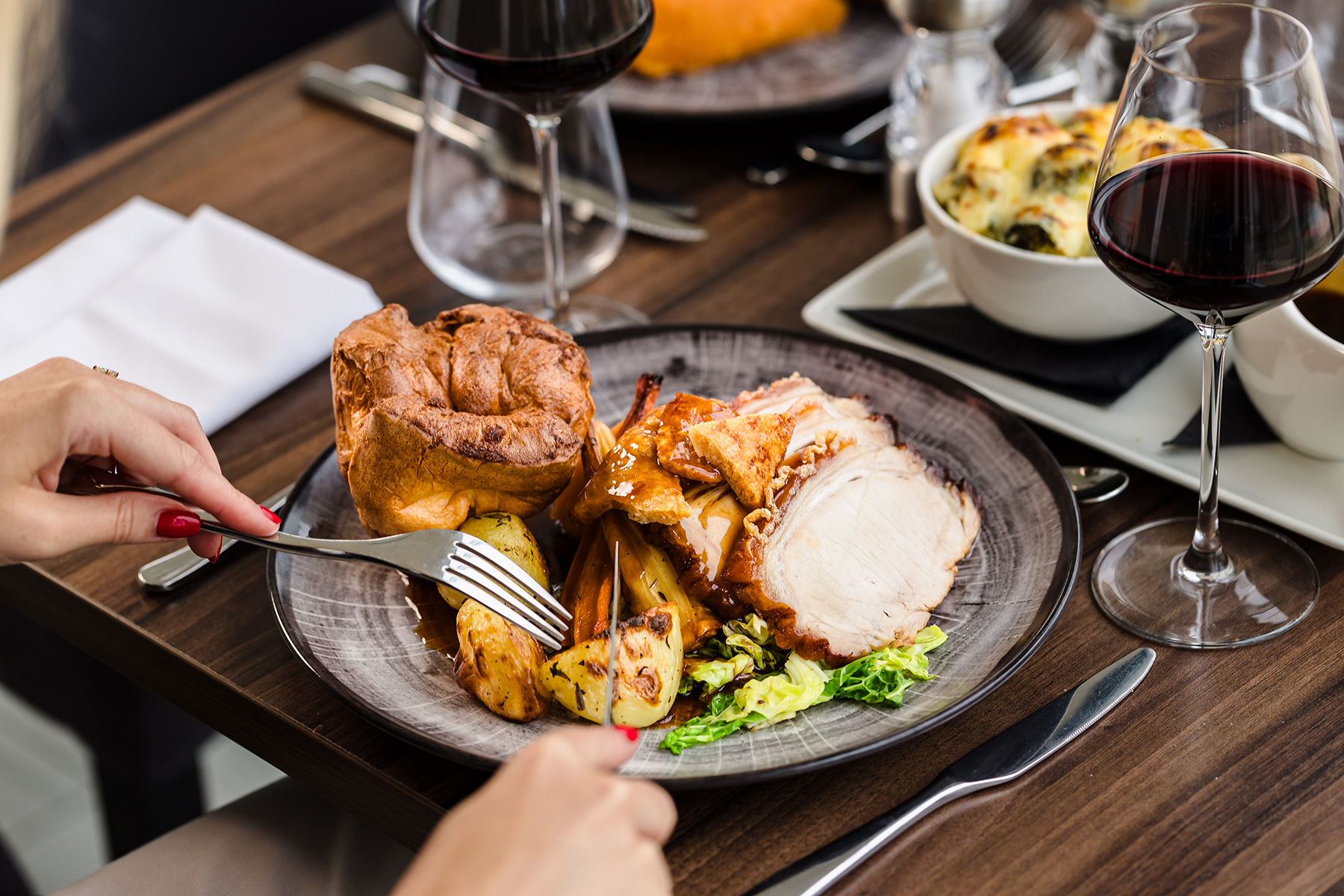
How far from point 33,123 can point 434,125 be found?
0.57 m

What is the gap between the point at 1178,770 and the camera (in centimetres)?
113

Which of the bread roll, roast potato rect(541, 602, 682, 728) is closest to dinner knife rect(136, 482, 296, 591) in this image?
roast potato rect(541, 602, 682, 728)

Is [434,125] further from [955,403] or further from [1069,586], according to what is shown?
[1069,586]

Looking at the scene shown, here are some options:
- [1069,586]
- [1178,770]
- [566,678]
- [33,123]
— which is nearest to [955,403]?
[1069,586]

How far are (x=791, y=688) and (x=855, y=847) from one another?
153 mm

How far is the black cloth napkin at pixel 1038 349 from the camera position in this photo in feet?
5.13

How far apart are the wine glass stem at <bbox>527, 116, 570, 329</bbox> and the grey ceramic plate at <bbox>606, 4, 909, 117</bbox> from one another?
20.1 inches

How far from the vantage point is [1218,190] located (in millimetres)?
1063

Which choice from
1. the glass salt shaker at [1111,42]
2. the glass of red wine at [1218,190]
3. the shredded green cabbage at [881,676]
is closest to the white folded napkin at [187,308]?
the shredded green cabbage at [881,676]

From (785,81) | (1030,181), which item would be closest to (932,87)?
(785,81)

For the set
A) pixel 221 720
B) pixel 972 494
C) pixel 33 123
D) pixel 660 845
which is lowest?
pixel 221 720

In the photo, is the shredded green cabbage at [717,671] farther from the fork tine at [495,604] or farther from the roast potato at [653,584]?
the fork tine at [495,604]

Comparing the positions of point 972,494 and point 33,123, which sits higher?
point 33,123

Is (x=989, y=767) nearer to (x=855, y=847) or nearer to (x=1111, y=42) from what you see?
(x=855, y=847)
